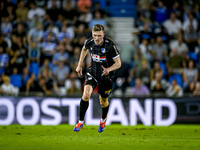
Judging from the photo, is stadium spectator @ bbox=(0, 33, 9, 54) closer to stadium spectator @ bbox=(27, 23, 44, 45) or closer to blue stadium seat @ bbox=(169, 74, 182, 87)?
stadium spectator @ bbox=(27, 23, 44, 45)

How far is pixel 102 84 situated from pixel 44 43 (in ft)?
26.4

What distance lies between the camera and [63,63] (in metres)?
14.7

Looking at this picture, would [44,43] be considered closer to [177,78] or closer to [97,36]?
[177,78]

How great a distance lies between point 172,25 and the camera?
55.8 ft

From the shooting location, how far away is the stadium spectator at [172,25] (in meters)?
16.9

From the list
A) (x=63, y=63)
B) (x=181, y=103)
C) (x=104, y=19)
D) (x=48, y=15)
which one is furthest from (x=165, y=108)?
(x=48, y=15)

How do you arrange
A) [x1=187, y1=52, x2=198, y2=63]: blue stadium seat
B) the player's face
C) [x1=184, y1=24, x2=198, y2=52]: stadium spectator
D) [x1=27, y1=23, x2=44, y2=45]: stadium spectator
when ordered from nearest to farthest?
1. the player's face
2. [x1=187, y1=52, x2=198, y2=63]: blue stadium seat
3. [x1=27, y1=23, x2=44, y2=45]: stadium spectator
4. [x1=184, y1=24, x2=198, y2=52]: stadium spectator

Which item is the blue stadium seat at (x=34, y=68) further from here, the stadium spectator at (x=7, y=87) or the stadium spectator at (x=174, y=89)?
the stadium spectator at (x=174, y=89)

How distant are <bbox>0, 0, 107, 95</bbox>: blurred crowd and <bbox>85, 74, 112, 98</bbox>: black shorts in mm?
5440

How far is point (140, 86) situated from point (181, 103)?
1.69 metres

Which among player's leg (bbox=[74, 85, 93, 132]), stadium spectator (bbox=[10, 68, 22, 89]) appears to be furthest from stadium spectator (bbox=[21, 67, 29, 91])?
player's leg (bbox=[74, 85, 93, 132])

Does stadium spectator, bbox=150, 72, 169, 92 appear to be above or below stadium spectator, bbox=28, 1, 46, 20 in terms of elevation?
below

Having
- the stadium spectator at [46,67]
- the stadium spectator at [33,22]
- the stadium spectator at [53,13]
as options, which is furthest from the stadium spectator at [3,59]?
the stadium spectator at [53,13]

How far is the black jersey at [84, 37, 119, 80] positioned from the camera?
8.09 m
